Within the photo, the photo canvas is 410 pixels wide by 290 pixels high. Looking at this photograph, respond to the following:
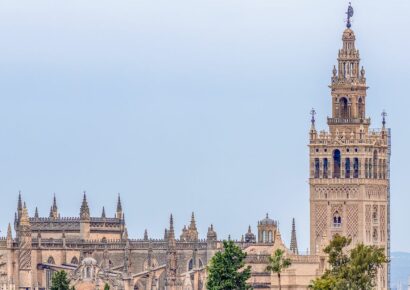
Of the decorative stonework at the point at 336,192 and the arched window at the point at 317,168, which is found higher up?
the arched window at the point at 317,168

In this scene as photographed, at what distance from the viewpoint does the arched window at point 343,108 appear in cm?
17650

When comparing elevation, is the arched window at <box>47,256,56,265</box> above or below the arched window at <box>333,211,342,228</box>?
below

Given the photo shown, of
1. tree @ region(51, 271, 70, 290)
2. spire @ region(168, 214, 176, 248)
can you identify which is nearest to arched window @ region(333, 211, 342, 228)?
spire @ region(168, 214, 176, 248)

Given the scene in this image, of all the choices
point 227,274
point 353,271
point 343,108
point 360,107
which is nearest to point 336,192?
point 343,108

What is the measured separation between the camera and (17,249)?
197750mm

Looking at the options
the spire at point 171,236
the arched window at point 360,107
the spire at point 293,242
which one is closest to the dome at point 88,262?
the spire at point 171,236

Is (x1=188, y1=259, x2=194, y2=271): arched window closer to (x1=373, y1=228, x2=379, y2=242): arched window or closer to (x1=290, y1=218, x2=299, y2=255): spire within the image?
(x1=290, y1=218, x2=299, y2=255): spire

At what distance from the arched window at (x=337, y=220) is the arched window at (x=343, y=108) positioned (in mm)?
6764

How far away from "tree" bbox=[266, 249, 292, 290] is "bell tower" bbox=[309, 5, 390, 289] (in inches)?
330

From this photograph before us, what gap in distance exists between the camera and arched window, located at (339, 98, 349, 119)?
176 meters

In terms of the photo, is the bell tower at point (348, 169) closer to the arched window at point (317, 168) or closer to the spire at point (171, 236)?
the arched window at point (317, 168)

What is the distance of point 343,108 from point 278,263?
17945 mm

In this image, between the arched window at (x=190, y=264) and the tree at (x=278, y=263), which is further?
the arched window at (x=190, y=264)

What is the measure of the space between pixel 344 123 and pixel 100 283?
86.0 ft
